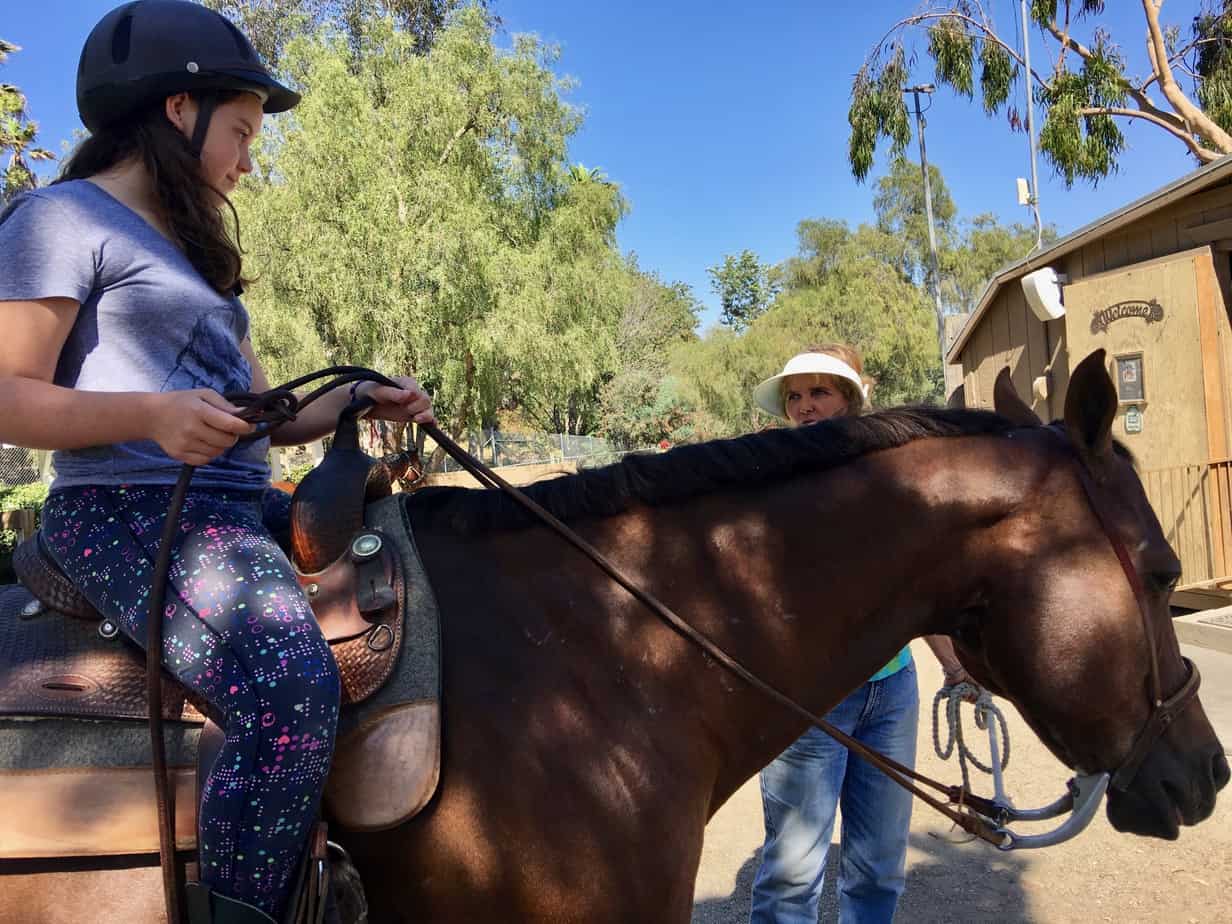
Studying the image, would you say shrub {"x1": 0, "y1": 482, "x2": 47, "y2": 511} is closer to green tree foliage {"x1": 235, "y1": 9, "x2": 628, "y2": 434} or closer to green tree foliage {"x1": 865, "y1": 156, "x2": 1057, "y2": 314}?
green tree foliage {"x1": 235, "y1": 9, "x2": 628, "y2": 434}

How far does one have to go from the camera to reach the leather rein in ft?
4.39

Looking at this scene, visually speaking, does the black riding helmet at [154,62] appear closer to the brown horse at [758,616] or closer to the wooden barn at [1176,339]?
the brown horse at [758,616]

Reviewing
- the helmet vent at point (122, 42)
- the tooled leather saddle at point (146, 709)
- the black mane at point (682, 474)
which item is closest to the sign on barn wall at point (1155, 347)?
the black mane at point (682, 474)

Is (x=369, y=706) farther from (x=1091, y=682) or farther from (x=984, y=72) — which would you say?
(x=984, y=72)

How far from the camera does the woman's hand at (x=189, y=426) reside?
1337mm

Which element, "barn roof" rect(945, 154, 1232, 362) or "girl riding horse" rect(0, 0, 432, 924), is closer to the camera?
"girl riding horse" rect(0, 0, 432, 924)

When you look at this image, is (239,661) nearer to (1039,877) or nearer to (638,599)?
(638,599)

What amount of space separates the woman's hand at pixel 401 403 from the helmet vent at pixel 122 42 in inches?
32.5

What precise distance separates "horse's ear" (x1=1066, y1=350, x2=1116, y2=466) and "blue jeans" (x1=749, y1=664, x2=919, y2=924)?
115 cm

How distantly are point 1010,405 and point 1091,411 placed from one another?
25 cm

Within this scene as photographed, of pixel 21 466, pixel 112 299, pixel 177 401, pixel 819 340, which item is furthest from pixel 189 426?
pixel 819 340

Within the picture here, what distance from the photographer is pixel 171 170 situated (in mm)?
1622

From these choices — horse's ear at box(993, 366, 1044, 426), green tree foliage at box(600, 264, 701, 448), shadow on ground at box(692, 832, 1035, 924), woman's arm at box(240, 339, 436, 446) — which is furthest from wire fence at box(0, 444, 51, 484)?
Answer: horse's ear at box(993, 366, 1044, 426)

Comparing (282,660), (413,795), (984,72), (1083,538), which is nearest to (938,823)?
(1083,538)
